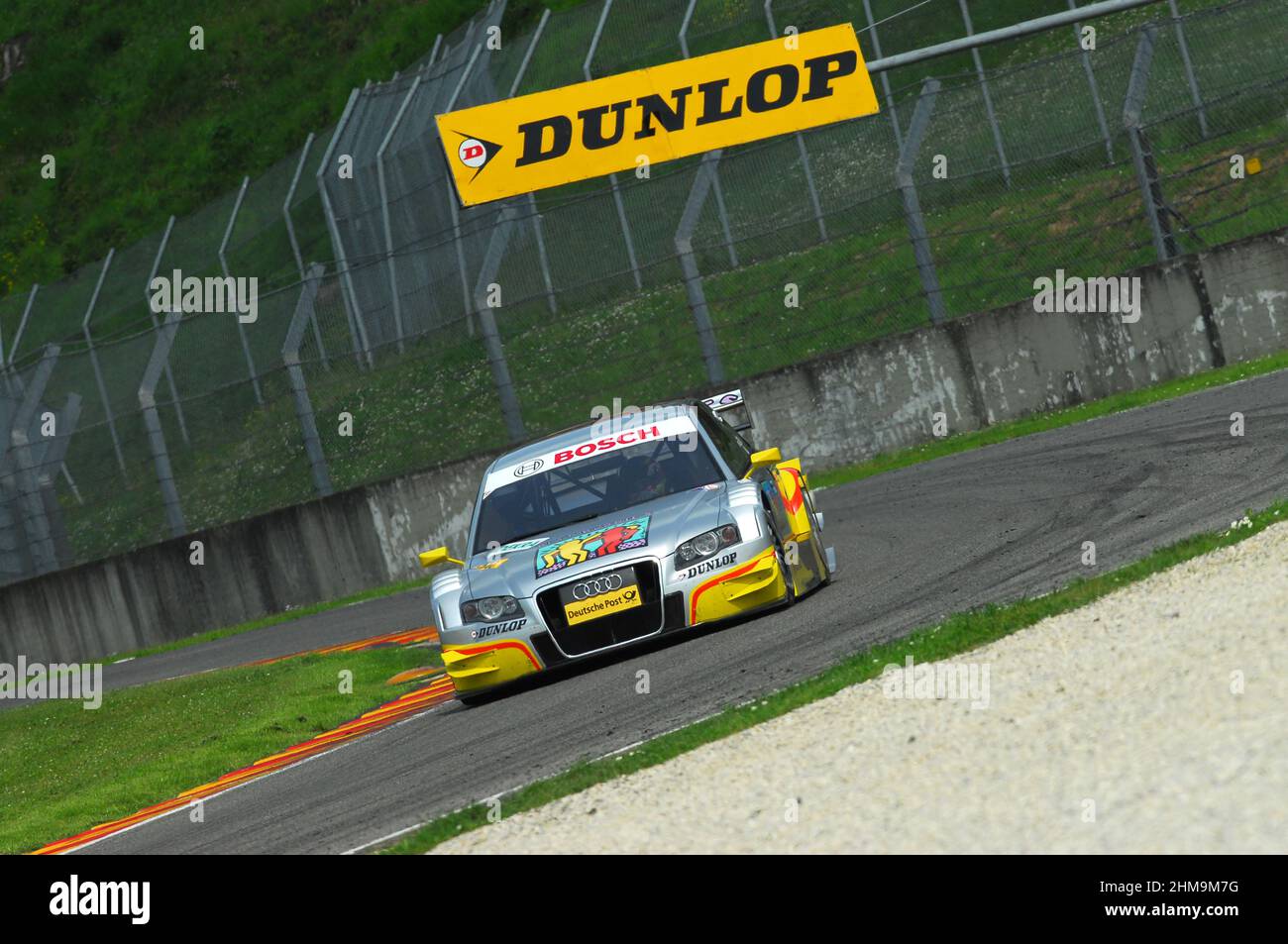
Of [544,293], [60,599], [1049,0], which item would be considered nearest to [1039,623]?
[544,293]

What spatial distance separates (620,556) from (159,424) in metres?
11.3

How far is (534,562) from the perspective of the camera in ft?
32.9

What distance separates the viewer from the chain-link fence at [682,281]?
18.0 metres

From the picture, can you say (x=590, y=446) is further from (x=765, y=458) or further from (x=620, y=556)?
(x=620, y=556)

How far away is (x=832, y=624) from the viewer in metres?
9.50

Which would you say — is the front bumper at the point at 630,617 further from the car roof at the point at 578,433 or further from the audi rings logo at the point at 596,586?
the car roof at the point at 578,433

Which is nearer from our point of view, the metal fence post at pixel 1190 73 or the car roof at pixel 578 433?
the car roof at pixel 578 433

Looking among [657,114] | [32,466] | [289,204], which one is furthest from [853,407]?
[289,204]

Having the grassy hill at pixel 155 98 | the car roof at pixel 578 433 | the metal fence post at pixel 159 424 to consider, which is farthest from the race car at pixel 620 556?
the grassy hill at pixel 155 98

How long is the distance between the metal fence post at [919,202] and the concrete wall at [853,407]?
1.37 feet

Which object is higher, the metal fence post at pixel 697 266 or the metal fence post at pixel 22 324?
the metal fence post at pixel 22 324

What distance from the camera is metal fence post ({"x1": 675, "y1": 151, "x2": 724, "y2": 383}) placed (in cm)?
1786
